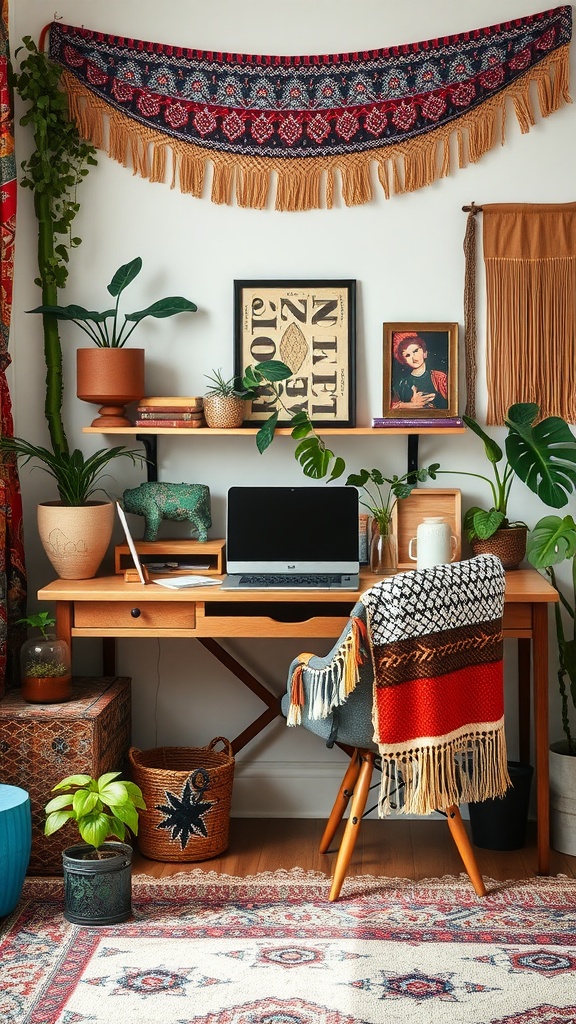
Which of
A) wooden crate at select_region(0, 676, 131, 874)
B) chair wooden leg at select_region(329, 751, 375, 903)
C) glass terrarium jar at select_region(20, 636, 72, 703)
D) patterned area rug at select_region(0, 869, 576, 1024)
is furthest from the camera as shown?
glass terrarium jar at select_region(20, 636, 72, 703)

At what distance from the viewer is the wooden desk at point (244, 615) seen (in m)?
3.07

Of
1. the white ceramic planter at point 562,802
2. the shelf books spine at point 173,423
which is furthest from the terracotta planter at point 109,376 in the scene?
the white ceramic planter at point 562,802

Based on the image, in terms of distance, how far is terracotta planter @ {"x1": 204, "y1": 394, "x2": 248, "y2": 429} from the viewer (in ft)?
11.0

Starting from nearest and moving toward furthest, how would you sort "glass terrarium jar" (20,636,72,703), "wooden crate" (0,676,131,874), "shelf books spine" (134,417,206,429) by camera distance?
"wooden crate" (0,676,131,874)
"glass terrarium jar" (20,636,72,703)
"shelf books spine" (134,417,206,429)

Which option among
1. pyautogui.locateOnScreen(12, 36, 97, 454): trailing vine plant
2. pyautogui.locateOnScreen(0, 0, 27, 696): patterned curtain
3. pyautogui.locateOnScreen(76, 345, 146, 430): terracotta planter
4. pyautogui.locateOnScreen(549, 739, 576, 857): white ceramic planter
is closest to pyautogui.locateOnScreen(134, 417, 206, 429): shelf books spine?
pyautogui.locateOnScreen(76, 345, 146, 430): terracotta planter

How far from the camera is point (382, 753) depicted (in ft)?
8.92

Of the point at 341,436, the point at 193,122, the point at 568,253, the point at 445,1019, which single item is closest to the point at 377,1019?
the point at 445,1019

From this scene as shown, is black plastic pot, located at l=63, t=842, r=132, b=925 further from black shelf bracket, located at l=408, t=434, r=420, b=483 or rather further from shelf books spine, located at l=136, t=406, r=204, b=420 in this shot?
black shelf bracket, located at l=408, t=434, r=420, b=483

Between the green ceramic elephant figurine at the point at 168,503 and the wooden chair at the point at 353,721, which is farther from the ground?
the green ceramic elephant figurine at the point at 168,503

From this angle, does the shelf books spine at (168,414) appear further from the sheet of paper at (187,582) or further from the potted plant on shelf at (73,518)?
the sheet of paper at (187,582)

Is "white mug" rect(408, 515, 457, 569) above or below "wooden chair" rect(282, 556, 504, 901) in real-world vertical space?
above

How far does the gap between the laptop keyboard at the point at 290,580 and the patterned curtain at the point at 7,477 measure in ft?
2.37

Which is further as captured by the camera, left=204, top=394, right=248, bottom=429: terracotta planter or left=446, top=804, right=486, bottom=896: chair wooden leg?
left=204, top=394, right=248, bottom=429: terracotta planter

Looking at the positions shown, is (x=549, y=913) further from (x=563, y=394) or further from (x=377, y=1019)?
(x=563, y=394)
